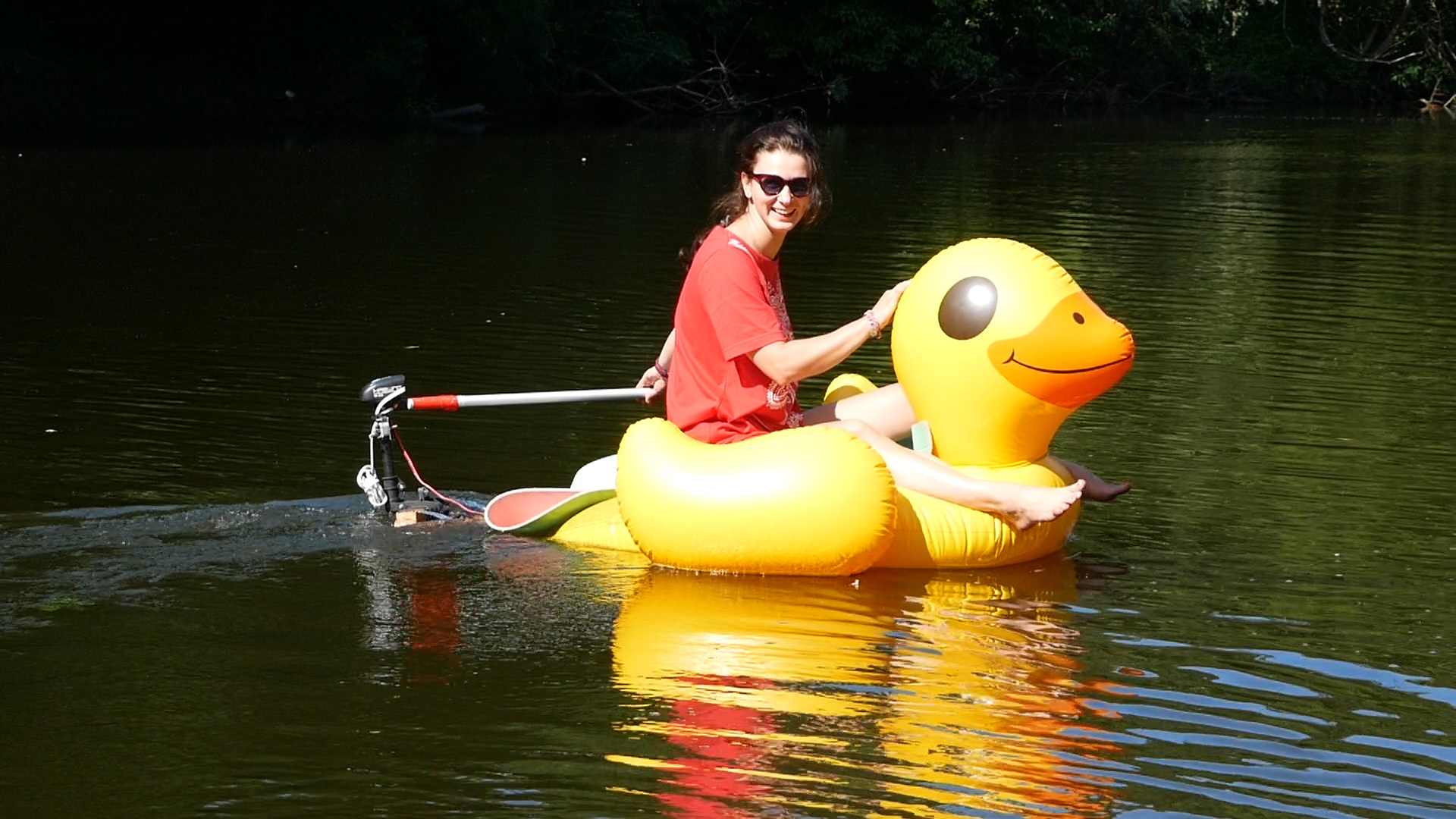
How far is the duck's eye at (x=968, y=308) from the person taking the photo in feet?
19.8

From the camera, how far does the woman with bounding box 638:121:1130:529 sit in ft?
19.0

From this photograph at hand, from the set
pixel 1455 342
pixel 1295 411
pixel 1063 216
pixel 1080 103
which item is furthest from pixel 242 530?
pixel 1080 103

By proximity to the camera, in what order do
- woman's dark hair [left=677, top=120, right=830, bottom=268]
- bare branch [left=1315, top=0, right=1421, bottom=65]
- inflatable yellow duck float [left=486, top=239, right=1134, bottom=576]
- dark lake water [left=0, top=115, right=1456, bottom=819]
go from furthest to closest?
bare branch [left=1315, top=0, right=1421, bottom=65], woman's dark hair [left=677, top=120, right=830, bottom=268], inflatable yellow duck float [left=486, top=239, right=1134, bottom=576], dark lake water [left=0, top=115, right=1456, bottom=819]

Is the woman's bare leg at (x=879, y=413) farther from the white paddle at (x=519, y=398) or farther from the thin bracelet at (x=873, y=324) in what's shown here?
the thin bracelet at (x=873, y=324)

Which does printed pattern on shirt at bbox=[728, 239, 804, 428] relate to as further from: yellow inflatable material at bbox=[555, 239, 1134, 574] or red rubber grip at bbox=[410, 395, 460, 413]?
red rubber grip at bbox=[410, 395, 460, 413]

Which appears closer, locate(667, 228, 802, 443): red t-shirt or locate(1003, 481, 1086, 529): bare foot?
locate(667, 228, 802, 443): red t-shirt

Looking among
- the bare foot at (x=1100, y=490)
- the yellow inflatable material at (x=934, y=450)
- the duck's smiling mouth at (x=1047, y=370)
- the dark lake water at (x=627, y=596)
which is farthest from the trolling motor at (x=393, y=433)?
the bare foot at (x=1100, y=490)

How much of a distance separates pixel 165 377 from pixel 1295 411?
5731mm

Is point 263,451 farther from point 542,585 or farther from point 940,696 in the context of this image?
point 940,696

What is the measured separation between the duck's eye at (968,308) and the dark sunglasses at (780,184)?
627mm

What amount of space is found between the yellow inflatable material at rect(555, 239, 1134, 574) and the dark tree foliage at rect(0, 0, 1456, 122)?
23.6 m

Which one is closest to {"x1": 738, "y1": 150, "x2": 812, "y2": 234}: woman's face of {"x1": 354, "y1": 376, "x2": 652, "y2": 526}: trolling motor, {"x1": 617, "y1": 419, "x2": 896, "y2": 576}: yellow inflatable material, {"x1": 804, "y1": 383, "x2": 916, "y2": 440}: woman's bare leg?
{"x1": 617, "y1": 419, "x2": 896, "y2": 576}: yellow inflatable material

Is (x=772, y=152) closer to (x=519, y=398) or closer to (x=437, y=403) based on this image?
(x=519, y=398)

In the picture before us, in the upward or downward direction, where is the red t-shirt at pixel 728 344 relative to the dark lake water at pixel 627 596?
upward
